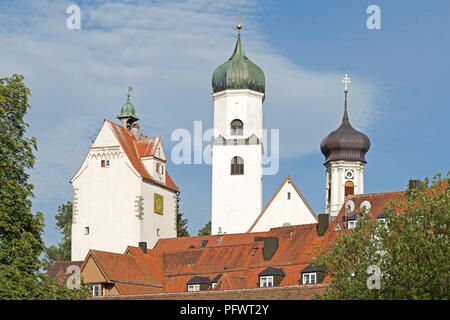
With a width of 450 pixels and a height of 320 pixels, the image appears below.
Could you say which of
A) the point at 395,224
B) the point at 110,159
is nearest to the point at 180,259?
the point at 110,159

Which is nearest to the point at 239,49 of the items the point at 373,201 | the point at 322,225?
the point at 373,201

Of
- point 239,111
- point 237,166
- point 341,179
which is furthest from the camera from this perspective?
point 341,179

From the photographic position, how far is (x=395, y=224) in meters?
42.4

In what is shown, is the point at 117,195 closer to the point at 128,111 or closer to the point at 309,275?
the point at 128,111

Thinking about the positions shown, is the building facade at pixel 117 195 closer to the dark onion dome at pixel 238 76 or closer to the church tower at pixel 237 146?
the church tower at pixel 237 146

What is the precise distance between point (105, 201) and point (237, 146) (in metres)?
17.3

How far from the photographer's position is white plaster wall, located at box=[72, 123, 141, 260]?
274ft

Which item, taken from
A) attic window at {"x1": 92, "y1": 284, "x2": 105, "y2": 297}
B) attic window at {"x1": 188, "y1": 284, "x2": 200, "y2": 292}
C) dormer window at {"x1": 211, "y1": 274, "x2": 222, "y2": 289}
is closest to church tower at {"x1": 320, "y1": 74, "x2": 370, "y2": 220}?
dormer window at {"x1": 211, "y1": 274, "x2": 222, "y2": 289}

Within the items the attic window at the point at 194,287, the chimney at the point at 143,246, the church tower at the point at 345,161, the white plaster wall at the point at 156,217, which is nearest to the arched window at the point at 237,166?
the white plaster wall at the point at 156,217

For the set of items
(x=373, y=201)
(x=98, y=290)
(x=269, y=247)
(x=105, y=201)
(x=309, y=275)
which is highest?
(x=105, y=201)

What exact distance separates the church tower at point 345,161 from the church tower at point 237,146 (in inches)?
424

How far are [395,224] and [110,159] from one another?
1842 inches

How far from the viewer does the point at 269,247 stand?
68.4m
